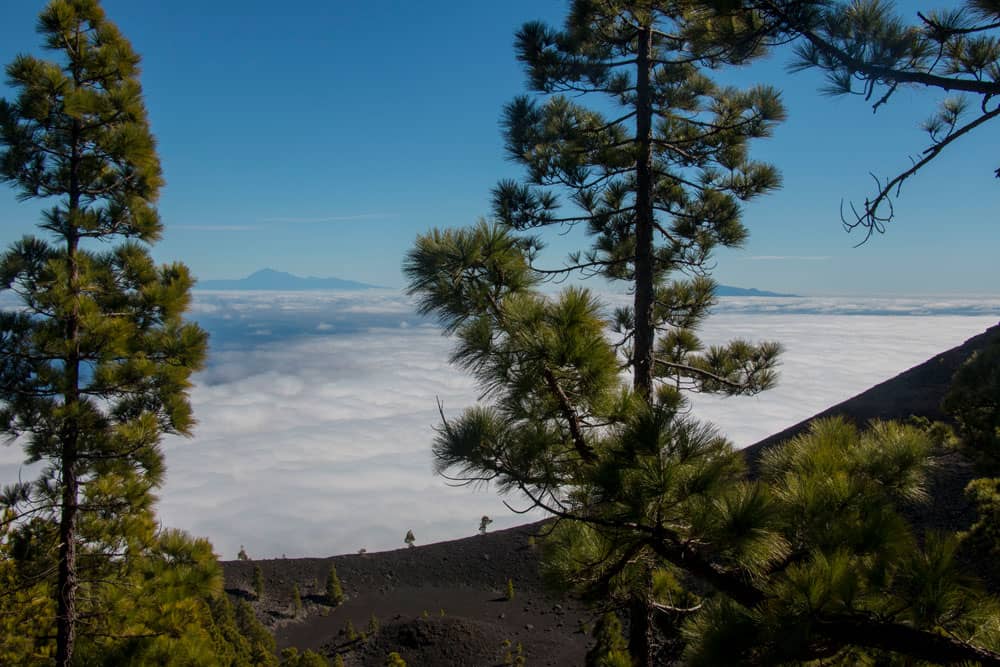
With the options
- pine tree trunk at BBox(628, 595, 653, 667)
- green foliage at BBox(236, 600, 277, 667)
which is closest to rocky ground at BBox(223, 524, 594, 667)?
green foliage at BBox(236, 600, 277, 667)

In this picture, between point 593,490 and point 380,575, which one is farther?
point 380,575

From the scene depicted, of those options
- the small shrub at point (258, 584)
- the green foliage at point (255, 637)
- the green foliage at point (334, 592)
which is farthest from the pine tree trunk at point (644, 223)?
the small shrub at point (258, 584)

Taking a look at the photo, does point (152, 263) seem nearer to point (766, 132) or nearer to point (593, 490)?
point (593, 490)

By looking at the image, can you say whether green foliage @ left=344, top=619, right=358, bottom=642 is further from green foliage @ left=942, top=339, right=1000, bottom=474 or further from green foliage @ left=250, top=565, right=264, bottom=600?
green foliage @ left=942, top=339, right=1000, bottom=474

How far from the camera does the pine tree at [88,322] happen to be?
20.9 feet

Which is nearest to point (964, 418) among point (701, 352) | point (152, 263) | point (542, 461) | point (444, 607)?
point (701, 352)

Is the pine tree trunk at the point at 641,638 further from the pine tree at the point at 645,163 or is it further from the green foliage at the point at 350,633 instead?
the green foliage at the point at 350,633

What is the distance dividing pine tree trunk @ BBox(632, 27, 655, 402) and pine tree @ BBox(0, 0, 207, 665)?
5.80m

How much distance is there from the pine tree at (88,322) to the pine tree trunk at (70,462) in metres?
0.01

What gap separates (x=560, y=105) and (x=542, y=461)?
6.37 metres

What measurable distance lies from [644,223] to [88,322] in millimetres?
6682

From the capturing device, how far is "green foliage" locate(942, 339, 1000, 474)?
600 cm

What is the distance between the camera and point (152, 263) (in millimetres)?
7363

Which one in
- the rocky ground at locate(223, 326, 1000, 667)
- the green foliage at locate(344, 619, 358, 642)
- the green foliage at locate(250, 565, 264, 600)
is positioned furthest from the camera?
the green foliage at locate(250, 565, 264, 600)
